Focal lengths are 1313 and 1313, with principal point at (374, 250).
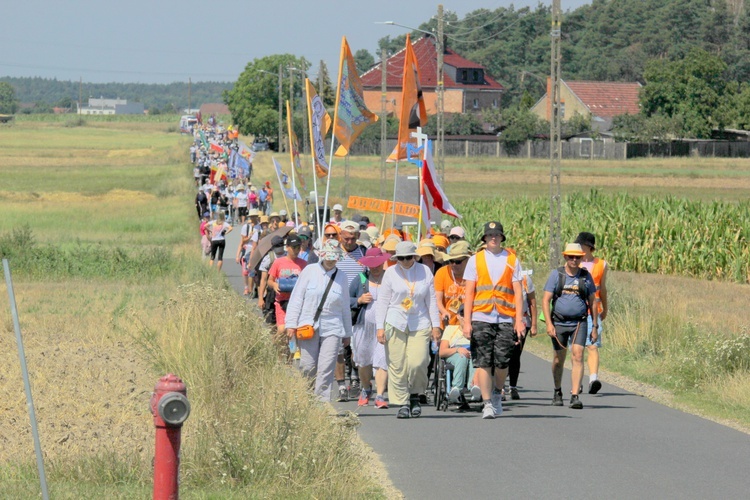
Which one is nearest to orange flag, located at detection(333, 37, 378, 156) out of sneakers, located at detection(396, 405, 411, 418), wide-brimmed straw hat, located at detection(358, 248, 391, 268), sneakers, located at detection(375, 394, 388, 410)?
wide-brimmed straw hat, located at detection(358, 248, 391, 268)

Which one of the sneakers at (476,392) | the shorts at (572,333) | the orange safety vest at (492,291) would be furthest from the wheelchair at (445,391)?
the orange safety vest at (492,291)

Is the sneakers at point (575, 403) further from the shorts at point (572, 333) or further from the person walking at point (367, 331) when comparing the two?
the person walking at point (367, 331)

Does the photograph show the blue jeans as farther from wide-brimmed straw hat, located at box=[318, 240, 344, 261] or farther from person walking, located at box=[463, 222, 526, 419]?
wide-brimmed straw hat, located at box=[318, 240, 344, 261]

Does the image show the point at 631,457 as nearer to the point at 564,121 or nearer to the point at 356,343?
the point at 356,343

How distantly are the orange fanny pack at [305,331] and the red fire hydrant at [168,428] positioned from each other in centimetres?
545

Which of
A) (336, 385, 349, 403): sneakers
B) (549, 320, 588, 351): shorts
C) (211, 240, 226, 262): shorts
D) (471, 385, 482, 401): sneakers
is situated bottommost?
(211, 240, 226, 262): shorts

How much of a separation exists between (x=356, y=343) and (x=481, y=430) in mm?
2199

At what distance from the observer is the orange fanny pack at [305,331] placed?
11789 mm

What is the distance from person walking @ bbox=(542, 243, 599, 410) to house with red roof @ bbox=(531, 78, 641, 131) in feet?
325

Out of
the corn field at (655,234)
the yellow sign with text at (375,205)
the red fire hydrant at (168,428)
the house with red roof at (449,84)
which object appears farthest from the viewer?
the house with red roof at (449,84)

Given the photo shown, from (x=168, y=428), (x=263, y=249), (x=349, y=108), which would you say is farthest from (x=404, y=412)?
(x=349, y=108)

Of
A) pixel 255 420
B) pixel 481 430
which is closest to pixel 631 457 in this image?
pixel 481 430

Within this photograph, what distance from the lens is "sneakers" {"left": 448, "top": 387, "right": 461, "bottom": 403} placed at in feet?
42.0

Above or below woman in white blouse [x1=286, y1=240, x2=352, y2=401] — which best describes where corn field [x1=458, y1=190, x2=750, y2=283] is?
below
